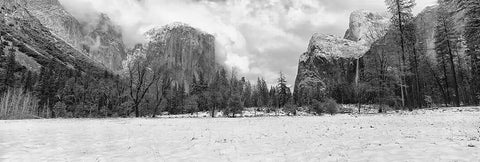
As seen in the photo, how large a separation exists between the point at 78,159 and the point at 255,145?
5773 millimetres

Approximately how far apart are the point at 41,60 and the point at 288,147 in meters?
197

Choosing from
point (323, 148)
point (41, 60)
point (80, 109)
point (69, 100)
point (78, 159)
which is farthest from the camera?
point (41, 60)

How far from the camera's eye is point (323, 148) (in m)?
9.95

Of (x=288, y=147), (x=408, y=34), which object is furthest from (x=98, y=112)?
(x=288, y=147)

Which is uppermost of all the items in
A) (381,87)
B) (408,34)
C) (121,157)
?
(408,34)

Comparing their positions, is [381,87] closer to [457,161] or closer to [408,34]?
[408,34]

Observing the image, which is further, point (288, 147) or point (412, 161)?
point (288, 147)

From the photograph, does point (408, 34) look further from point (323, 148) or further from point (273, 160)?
point (273, 160)

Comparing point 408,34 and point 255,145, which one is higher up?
point 408,34

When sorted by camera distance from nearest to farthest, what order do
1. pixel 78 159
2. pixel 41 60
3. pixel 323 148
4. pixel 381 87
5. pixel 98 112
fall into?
pixel 78 159 < pixel 323 148 < pixel 381 87 < pixel 98 112 < pixel 41 60

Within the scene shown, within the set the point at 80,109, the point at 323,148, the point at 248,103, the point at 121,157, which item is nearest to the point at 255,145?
the point at 323,148

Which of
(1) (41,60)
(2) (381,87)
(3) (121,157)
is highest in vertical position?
(1) (41,60)

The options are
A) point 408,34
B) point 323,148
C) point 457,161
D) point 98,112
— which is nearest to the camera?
point 457,161

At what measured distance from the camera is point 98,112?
71500mm
